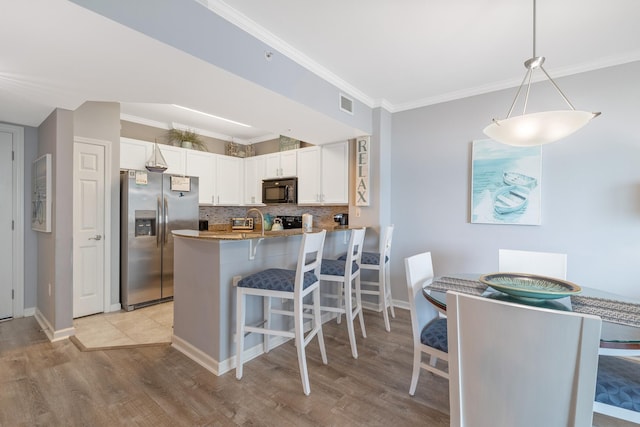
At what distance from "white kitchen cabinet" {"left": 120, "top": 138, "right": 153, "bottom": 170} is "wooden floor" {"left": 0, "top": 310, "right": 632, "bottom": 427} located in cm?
225

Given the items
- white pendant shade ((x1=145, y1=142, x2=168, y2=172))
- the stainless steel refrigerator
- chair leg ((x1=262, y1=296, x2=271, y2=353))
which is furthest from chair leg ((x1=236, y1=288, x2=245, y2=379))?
white pendant shade ((x1=145, y1=142, x2=168, y2=172))

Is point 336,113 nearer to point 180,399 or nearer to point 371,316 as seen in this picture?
point 371,316

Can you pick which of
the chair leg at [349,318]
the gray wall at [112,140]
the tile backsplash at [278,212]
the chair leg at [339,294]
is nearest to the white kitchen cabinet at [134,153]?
the gray wall at [112,140]

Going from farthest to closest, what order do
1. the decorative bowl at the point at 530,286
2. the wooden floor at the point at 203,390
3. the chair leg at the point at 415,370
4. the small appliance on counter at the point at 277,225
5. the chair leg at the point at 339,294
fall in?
the small appliance on counter at the point at 277,225 → the chair leg at the point at 339,294 → the chair leg at the point at 415,370 → the wooden floor at the point at 203,390 → the decorative bowl at the point at 530,286

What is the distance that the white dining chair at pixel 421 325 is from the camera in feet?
5.84

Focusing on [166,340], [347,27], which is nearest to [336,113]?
[347,27]

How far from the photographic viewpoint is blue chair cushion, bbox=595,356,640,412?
1232mm

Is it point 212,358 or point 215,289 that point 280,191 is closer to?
point 215,289

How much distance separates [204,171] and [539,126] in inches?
174

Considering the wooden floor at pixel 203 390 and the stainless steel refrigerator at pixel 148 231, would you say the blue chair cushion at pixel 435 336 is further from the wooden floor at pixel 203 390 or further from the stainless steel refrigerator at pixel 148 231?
the stainless steel refrigerator at pixel 148 231

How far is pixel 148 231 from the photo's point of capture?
3.69 m

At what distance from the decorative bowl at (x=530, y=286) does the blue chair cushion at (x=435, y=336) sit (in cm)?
41

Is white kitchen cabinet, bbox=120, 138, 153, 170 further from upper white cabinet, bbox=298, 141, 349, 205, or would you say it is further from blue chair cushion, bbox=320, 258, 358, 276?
blue chair cushion, bbox=320, 258, 358, 276

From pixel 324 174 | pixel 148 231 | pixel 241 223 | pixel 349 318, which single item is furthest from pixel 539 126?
pixel 241 223
